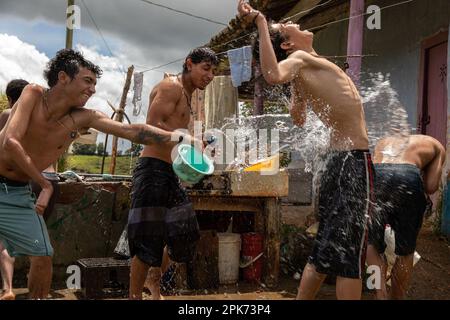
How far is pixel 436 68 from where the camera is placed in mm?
7395

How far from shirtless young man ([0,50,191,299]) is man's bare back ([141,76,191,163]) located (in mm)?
468

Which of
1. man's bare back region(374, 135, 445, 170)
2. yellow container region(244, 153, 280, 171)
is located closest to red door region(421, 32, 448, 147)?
yellow container region(244, 153, 280, 171)

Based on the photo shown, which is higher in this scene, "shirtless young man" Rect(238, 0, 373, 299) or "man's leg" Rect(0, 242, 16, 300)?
"shirtless young man" Rect(238, 0, 373, 299)

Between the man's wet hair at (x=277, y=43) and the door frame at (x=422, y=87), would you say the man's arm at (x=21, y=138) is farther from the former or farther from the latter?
the door frame at (x=422, y=87)

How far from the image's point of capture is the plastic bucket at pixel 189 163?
3.25 metres

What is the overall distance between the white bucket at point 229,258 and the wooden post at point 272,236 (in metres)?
0.35

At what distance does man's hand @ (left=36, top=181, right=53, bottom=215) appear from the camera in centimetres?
299

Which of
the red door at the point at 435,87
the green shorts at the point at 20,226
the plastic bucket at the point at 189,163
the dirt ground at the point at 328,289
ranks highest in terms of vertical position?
the red door at the point at 435,87

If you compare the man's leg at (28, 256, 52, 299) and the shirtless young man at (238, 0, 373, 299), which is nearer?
the shirtless young man at (238, 0, 373, 299)

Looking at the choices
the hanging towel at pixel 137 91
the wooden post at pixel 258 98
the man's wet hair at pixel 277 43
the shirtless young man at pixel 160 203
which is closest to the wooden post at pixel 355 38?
the wooden post at pixel 258 98

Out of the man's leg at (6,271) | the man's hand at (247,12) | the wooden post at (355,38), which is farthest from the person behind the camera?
the wooden post at (355,38)

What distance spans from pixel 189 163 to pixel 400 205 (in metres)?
1.75

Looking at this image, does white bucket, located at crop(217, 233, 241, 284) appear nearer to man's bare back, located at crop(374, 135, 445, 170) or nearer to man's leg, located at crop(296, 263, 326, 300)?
man's bare back, located at crop(374, 135, 445, 170)
